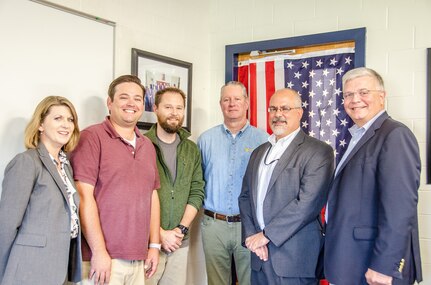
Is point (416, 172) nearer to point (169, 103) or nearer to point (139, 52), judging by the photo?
point (169, 103)

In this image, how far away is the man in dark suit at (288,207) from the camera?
223 centimetres

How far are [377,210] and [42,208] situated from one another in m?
1.49

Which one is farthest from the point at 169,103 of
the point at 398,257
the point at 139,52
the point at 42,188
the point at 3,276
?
the point at 398,257

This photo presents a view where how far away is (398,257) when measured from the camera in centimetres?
173

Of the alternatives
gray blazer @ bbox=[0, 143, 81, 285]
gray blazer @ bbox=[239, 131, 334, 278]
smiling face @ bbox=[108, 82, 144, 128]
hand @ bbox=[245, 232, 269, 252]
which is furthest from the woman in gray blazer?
gray blazer @ bbox=[239, 131, 334, 278]

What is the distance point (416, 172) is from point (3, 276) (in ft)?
5.99

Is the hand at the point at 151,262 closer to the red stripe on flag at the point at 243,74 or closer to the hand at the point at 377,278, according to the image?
the hand at the point at 377,278

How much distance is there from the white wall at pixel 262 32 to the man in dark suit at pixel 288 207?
3.07 feet

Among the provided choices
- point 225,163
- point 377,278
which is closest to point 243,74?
point 225,163

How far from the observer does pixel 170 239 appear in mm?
2596

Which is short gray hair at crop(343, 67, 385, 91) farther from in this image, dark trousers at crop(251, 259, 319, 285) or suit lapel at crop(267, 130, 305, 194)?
dark trousers at crop(251, 259, 319, 285)

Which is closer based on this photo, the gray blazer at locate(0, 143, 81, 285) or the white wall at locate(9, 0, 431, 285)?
the gray blazer at locate(0, 143, 81, 285)

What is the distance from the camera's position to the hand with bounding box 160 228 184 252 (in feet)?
8.50

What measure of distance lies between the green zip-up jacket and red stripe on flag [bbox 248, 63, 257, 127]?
33.5 inches
